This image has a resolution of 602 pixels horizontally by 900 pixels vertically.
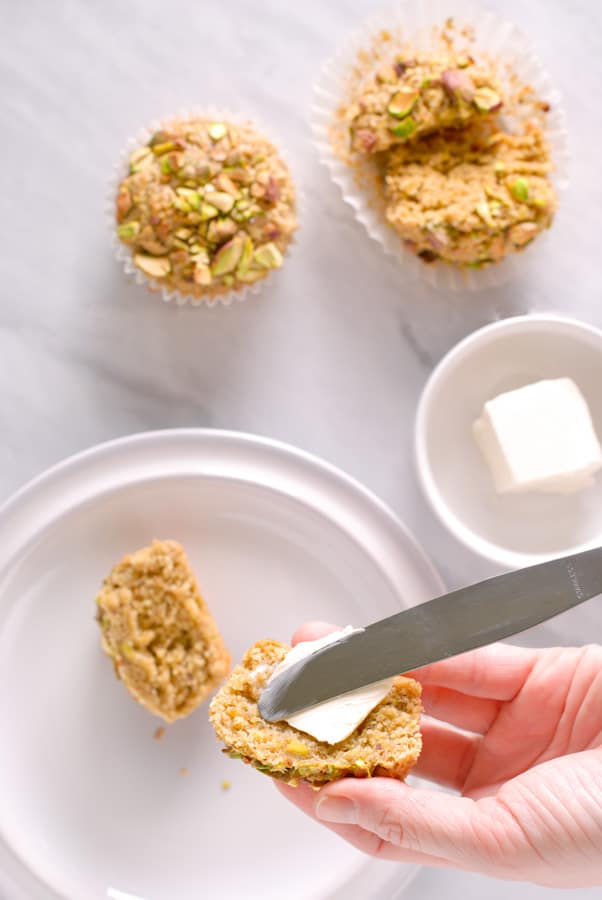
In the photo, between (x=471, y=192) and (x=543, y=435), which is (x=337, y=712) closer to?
(x=543, y=435)

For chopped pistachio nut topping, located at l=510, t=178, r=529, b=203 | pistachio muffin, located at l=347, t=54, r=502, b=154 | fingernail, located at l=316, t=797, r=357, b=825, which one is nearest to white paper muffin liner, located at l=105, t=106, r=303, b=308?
pistachio muffin, located at l=347, t=54, r=502, b=154

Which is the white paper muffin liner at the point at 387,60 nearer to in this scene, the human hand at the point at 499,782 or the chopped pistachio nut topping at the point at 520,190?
the chopped pistachio nut topping at the point at 520,190

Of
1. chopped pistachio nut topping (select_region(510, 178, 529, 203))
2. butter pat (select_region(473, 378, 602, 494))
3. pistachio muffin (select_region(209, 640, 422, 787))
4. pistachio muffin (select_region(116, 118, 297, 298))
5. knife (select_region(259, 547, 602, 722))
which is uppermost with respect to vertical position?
pistachio muffin (select_region(116, 118, 297, 298))

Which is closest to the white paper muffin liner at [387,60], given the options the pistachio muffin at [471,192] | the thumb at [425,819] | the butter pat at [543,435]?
the pistachio muffin at [471,192]

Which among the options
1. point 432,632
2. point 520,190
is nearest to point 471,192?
point 520,190

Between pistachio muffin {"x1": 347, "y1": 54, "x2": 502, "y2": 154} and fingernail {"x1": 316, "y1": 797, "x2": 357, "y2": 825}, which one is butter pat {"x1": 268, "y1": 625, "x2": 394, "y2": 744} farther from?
pistachio muffin {"x1": 347, "y1": 54, "x2": 502, "y2": 154}
